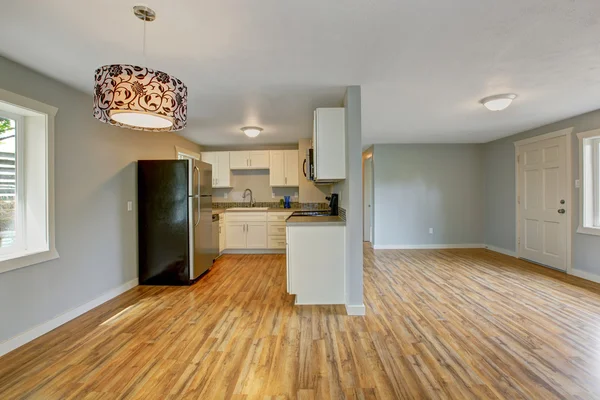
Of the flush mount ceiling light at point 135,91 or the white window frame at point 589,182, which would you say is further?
the white window frame at point 589,182

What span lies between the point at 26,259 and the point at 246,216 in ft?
11.6

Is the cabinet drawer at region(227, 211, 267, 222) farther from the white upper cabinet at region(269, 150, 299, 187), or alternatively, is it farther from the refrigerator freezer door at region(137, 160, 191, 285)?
the refrigerator freezer door at region(137, 160, 191, 285)

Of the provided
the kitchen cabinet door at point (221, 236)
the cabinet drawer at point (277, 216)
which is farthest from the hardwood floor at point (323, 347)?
the cabinet drawer at point (277, 216)

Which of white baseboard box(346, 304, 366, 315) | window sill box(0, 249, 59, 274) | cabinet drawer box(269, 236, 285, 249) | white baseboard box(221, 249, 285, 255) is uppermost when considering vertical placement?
window sill box(0, 249, 59, 274)

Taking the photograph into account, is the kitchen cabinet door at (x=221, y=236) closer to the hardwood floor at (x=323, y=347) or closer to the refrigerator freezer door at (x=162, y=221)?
the refrigerator freezer door at (x=162, y=221)

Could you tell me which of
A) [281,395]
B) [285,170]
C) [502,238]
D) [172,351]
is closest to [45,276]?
[172,351]

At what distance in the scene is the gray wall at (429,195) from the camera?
6098 mm

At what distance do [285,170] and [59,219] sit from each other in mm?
3850

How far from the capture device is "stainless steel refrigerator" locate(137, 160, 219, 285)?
378 cm

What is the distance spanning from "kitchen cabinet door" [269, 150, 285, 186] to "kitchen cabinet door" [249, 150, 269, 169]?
13 centimetres

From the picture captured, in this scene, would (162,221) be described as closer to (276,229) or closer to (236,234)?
(236,234)

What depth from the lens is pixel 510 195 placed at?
535 cm

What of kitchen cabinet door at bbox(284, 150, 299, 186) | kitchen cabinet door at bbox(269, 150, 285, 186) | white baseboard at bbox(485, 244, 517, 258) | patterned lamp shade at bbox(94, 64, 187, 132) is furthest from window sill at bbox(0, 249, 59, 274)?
white baseboard at bbox(485, 244, 517, 258)

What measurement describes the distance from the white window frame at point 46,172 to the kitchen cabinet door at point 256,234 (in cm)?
328
